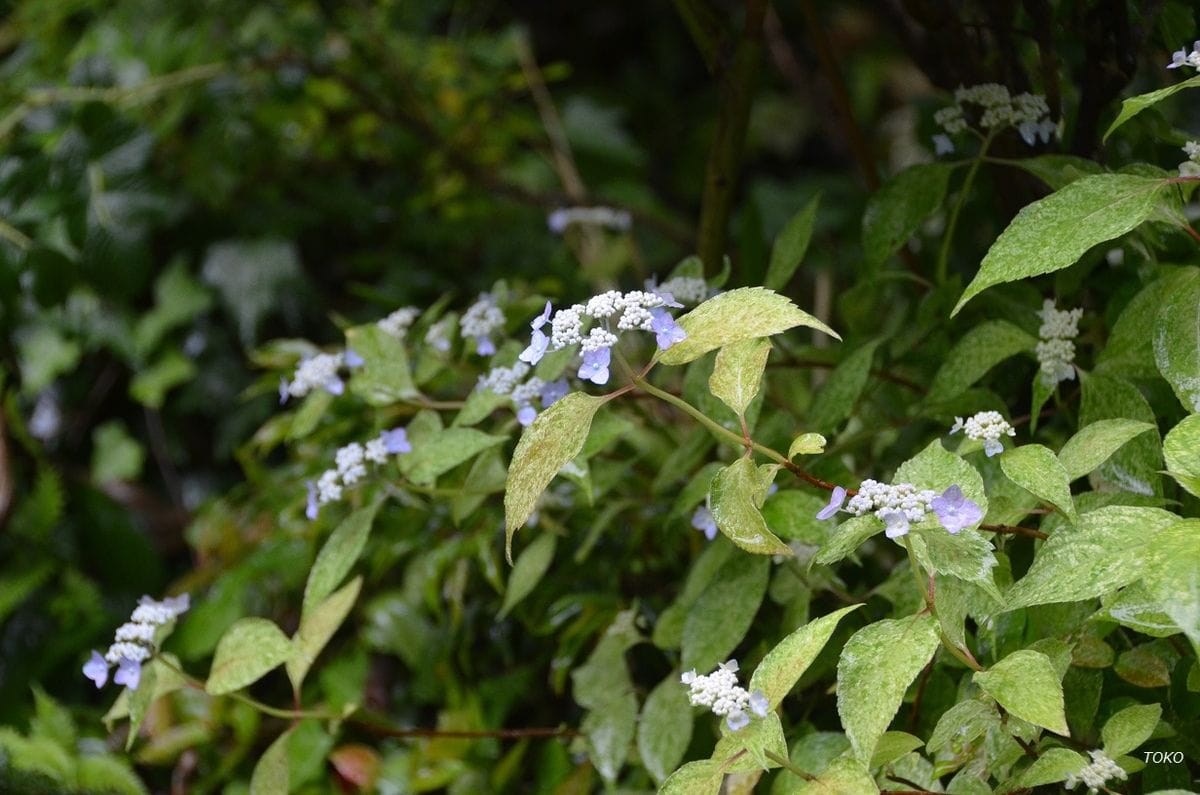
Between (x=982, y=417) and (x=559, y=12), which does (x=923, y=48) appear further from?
(x=559, y=12)

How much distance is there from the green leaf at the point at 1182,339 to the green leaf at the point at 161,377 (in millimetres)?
1534

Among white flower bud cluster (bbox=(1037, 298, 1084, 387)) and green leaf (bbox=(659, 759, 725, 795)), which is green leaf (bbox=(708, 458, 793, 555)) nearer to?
green leaf (bbox=(659, 759, 725, 795))

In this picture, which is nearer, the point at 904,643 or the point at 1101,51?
the point at 904,643

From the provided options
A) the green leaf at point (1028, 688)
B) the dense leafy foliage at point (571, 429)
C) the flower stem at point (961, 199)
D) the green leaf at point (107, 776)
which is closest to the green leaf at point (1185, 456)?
the dense leafy foliage at point (571, 429)

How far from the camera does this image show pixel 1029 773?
53 cm

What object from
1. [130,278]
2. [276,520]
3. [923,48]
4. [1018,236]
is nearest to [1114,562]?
[1018,236]

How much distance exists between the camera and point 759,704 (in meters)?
0.54

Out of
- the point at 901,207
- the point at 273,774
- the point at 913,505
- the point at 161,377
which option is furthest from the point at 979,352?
the point at 161,377

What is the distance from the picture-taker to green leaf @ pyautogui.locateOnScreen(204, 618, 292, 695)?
2.40 feet

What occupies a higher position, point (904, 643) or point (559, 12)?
point (904, 643)

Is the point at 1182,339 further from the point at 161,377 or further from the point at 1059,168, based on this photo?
the point at 161,377

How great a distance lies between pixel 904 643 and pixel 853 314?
18.7 inches

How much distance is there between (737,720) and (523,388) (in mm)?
287

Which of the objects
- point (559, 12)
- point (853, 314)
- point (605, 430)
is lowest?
point (559, 12)
